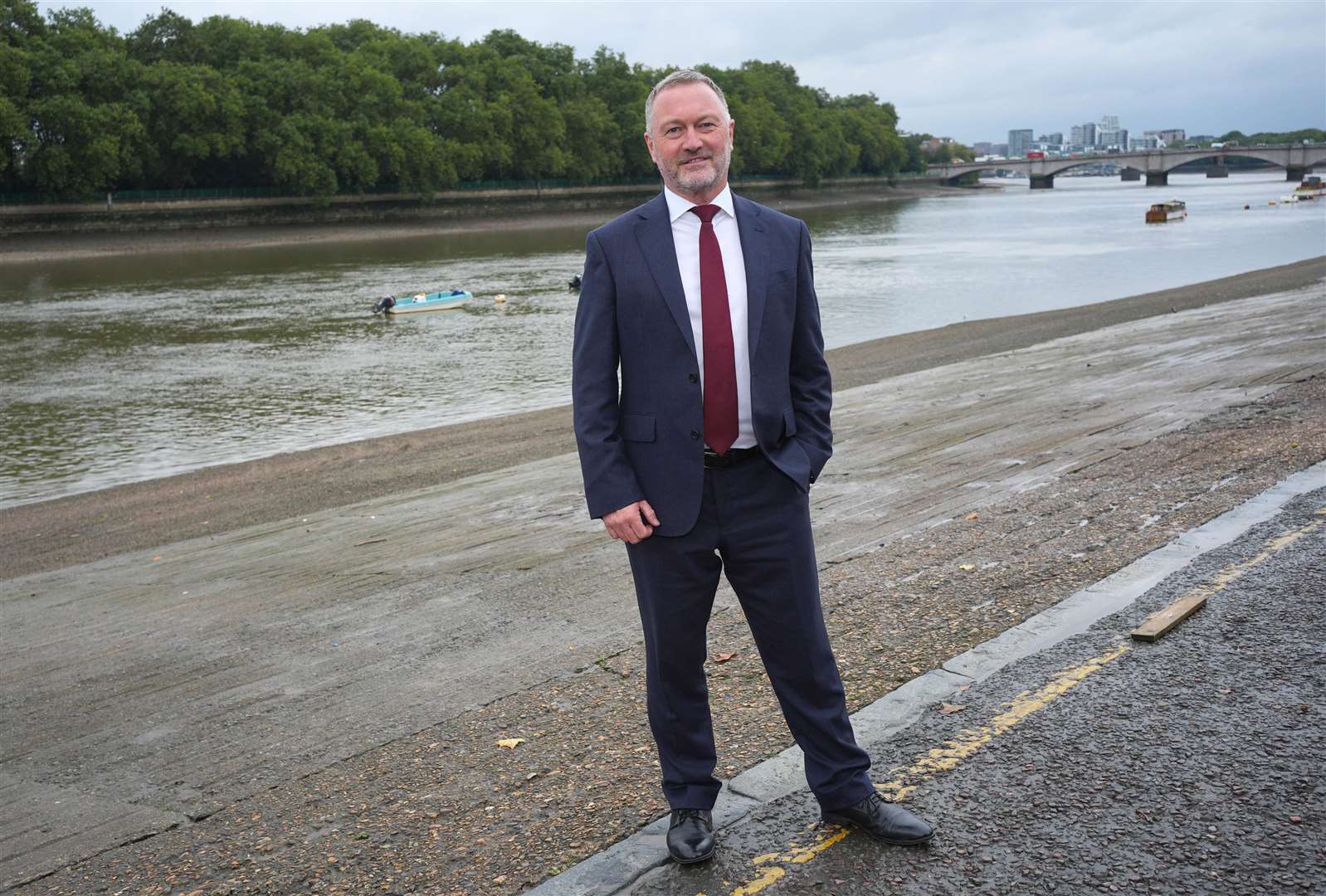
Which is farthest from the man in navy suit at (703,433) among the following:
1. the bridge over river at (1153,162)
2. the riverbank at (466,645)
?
the bridge over river at (1153,162)

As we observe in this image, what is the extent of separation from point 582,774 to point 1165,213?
2892 inches

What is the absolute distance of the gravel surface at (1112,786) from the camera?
3.22 m

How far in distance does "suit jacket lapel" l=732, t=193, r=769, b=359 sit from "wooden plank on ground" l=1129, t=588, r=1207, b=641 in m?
2.39

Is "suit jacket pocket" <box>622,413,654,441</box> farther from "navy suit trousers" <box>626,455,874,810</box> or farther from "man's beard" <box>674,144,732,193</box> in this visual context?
"man's beard" <box>674,144,732,193</box>

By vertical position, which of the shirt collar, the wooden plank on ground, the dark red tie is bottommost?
the wooden plank on ground

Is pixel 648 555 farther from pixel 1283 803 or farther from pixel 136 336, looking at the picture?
pixel 136 336

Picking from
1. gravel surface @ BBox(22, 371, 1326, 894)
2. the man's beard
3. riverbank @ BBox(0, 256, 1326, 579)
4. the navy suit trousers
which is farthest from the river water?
the man's beard

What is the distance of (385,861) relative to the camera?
3.59m

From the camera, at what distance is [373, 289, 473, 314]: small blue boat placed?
117 ft

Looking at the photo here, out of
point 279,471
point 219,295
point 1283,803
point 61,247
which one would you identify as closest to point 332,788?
point 1283,803

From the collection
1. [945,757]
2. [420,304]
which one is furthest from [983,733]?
[420,304]

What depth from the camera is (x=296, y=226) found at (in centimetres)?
7844

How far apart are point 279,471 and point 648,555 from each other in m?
11.0

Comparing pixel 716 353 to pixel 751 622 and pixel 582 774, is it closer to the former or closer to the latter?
pixel 751 622
